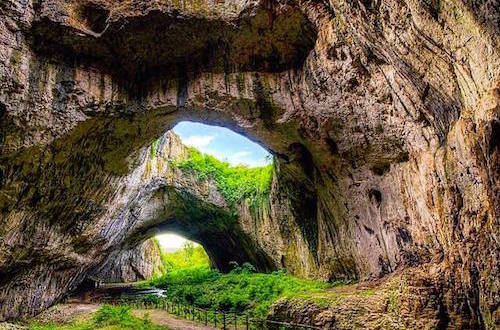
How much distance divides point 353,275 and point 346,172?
140 inches

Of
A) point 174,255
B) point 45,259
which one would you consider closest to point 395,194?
point 45,259

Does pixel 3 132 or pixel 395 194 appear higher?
pixel 3 132

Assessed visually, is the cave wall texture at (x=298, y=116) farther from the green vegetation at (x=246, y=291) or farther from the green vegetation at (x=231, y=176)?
the green vegetation at (x=231, y=176)

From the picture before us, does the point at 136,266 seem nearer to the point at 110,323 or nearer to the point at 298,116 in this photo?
the point at 110,323

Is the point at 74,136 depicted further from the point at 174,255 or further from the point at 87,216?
the point at 174,255

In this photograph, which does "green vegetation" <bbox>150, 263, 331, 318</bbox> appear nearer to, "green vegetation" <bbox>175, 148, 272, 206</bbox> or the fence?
the fence

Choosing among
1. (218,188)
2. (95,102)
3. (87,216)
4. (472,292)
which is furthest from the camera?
(218,188)

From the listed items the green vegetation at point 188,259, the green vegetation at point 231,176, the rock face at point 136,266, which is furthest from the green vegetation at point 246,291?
the green vegetation at point 188,259

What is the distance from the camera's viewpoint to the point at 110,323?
1177cm

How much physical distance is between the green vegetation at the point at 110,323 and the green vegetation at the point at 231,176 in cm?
896

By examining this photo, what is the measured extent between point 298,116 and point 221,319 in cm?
775

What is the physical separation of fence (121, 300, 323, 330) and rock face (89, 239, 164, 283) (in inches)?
689

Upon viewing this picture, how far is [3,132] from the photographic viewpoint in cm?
948

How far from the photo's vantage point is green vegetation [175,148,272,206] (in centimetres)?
1998
